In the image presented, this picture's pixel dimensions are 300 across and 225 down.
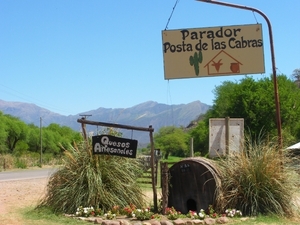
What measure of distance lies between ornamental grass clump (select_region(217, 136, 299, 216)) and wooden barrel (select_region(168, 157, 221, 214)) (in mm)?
287

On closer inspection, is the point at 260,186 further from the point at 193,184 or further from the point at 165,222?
the point at 165,222

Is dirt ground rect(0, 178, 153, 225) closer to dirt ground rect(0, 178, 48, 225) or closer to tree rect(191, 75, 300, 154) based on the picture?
dirt ground rect(0, 178, 48, 225)

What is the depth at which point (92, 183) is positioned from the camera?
12.6 metres

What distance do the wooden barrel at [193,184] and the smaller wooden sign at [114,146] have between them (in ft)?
3.55

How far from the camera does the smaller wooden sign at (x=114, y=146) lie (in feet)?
42.5

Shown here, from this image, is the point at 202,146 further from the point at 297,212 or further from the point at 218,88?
the point at 297,212

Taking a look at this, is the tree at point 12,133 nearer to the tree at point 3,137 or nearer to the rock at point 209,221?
the tree at point 3,137

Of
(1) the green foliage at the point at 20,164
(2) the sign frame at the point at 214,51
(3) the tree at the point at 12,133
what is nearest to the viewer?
(2) the sign frame at the point at 214,51

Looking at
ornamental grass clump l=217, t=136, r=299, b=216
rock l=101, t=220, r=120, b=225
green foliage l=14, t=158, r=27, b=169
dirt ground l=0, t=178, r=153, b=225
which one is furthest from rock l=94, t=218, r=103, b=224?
green foliage l=14, t=158, r=27, b=169

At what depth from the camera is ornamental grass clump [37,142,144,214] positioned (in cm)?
1257

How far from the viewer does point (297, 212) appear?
12.0m

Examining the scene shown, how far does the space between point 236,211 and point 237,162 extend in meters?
1.20

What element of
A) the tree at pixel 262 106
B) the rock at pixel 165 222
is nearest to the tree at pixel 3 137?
the tree at pixel 262 106

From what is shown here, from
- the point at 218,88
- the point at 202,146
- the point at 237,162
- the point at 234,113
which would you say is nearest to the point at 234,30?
the point at 237,162
